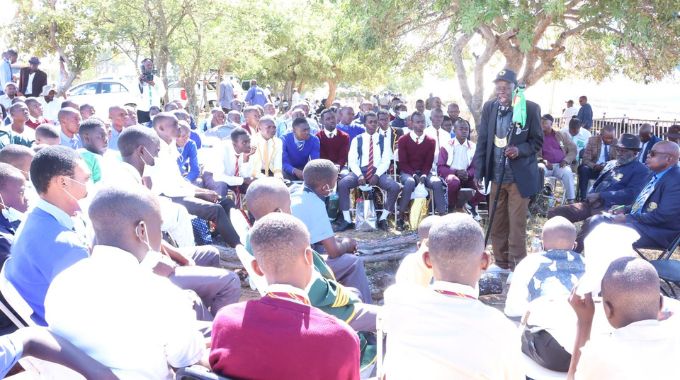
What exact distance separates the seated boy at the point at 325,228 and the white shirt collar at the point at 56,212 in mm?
1429

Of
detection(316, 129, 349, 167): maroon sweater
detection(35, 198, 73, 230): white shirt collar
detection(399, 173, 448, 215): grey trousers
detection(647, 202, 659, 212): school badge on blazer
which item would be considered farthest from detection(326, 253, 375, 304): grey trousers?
detection(316, 129, 349, 167): maroon sweater

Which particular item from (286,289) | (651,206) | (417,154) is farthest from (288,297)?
(417,154)

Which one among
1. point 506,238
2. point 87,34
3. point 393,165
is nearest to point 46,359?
point 506,238

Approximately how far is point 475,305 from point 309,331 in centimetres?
59

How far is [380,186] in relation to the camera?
25.2 feet

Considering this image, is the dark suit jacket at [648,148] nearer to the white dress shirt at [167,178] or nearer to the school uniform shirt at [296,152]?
the school uniform shirt at [296,152]

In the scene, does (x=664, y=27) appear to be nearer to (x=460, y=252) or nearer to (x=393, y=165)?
(x=393, y=165)

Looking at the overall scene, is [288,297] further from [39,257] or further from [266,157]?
[266,157]

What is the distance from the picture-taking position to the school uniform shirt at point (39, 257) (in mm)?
2740

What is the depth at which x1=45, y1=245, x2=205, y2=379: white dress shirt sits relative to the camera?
Answer: 6.91 feet

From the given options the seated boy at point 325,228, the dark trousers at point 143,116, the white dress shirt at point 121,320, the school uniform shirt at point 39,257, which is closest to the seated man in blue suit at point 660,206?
the seated boy at point 325,228

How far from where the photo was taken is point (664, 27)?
348 inches

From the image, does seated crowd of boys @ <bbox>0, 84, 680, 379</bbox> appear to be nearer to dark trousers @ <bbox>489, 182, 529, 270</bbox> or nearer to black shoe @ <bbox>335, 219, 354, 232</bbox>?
dark trousers @ <bbox>489, 182, 529, 270</bbox>

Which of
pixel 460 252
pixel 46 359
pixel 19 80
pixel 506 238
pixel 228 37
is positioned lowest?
pixel 506 238
